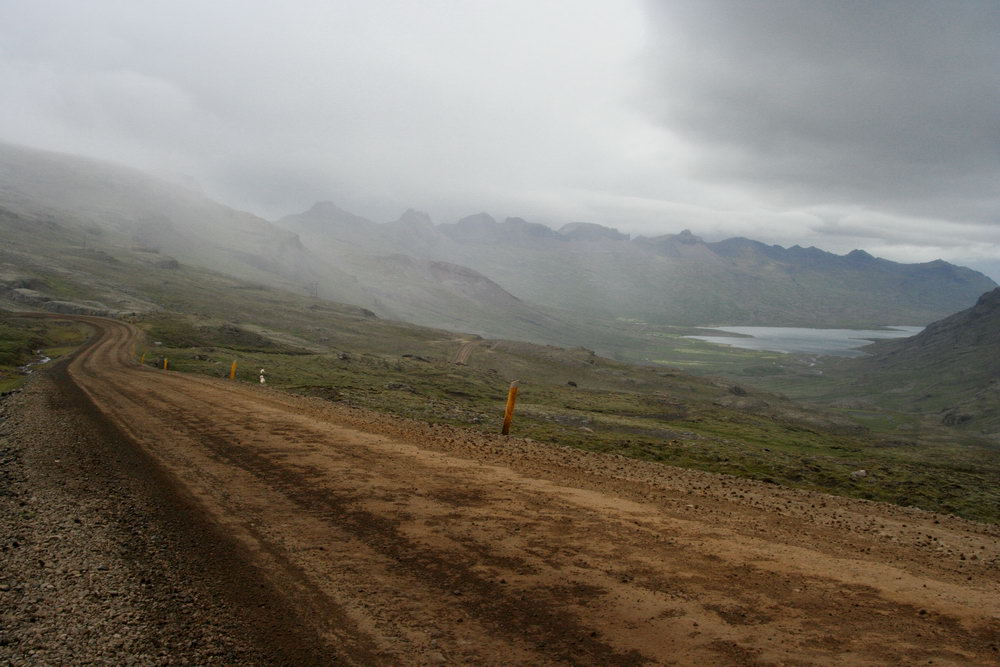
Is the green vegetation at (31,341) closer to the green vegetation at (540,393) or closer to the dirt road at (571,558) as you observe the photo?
the green vegetation at (540,393)

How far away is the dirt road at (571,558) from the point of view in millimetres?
6328

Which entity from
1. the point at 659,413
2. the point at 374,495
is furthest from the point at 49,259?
the point at 374,495

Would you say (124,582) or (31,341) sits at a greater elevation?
(124,582)

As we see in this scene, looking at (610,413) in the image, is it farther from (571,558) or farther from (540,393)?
(571,558)

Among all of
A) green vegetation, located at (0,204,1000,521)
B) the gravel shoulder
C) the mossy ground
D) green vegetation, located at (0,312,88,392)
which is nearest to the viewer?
the gravel shoulder

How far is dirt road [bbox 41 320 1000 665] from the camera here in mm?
6328

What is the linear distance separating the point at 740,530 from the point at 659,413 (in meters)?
74.3

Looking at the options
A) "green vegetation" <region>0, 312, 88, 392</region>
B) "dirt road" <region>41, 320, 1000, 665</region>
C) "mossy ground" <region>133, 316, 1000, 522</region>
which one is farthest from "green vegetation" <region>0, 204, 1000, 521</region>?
"dirt road" <region>41, 320, 1000, 665</region>

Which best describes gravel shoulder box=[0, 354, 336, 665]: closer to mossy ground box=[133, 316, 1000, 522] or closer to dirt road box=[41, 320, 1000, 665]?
dirt road box=[41, 320, 1000, 665]

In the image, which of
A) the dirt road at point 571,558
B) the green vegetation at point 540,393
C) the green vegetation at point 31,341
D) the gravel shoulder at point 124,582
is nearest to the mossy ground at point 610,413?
the green vegetation at point 540,393

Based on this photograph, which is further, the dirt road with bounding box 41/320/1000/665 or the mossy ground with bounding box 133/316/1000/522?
the mossy ground with bounding box 133/316/1000/522

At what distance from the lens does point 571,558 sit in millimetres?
8469

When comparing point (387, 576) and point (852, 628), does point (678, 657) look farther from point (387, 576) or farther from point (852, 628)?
point (387, 576)

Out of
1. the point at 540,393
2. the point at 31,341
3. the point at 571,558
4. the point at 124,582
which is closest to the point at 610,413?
the point at 540,393
